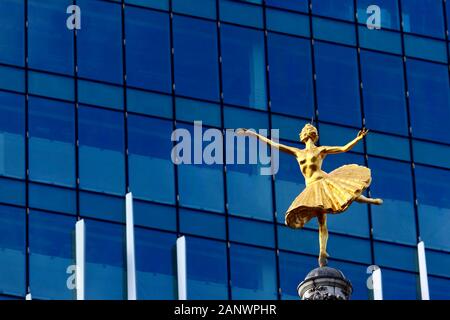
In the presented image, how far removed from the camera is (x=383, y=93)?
375 feet

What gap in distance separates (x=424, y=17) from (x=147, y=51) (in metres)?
13.9

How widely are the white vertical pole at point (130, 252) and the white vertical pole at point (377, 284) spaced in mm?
10321

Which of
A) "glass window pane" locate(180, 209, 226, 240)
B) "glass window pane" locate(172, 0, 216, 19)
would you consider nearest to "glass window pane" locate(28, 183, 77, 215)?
"glass window pane" locate(180, 209, 226, 240)

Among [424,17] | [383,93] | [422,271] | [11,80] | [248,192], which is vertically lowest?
[422,271]

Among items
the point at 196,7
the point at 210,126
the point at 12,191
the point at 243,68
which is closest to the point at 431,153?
the point at 243,68

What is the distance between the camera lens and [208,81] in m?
111

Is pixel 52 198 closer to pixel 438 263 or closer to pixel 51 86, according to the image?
pixel 51 86

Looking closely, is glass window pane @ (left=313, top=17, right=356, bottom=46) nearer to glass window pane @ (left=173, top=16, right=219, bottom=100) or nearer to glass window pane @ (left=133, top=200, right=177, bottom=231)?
glass window pane @ (left=173, top=16, right=219, bottom=100)

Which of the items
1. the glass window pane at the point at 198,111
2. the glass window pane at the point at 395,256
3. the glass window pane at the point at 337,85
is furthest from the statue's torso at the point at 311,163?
the glass window pane at the point at 337,85

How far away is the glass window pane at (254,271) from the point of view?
10700 cm

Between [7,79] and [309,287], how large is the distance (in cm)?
3764

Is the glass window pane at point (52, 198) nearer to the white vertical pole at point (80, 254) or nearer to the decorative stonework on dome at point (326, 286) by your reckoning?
the white vertical pole at point (80, 254)
